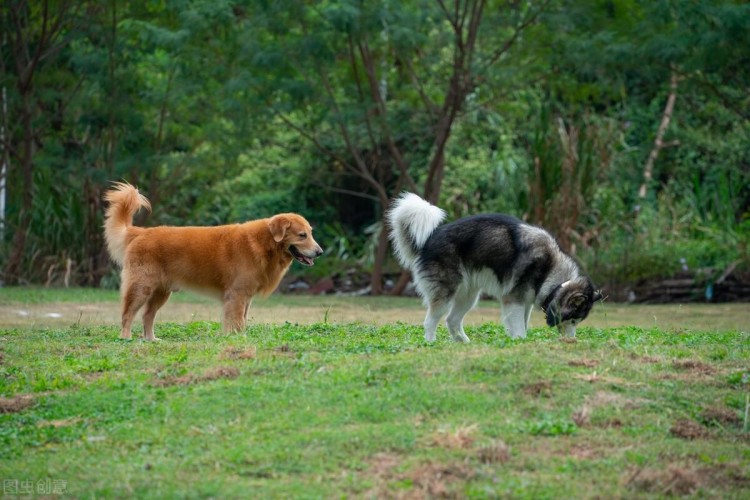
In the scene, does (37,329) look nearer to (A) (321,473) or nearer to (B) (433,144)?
(A) (321,473)

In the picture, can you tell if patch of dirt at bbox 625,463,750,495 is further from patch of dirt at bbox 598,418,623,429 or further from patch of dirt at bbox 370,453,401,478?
patch of dirt at bbox 370,453,401,478

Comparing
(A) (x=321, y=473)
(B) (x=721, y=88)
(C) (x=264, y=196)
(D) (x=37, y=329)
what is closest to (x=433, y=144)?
(C) (x=264, y=196)

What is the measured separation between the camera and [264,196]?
27750 mm

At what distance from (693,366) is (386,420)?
2741 millimetres

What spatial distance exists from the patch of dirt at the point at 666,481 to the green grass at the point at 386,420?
0.04 feet

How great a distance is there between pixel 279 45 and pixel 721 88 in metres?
10.4

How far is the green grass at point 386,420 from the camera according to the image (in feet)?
20.9

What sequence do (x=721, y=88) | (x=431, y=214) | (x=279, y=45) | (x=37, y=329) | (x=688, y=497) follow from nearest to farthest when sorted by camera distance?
(x=688, y=497) < (x=431, y=214) < (x=37, y=329) < (x=279, y=45) < (x=721, y=88)

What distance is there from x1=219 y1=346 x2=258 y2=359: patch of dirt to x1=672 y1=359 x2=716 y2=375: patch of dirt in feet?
11.3

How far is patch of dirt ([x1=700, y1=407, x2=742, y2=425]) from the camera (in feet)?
24.2

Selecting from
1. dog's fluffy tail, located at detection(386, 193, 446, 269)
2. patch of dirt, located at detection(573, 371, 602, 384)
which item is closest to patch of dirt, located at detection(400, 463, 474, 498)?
patch of dirt, located at detection(573, 371, 602, 384)

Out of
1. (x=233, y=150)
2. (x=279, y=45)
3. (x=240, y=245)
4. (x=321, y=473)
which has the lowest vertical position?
(x=321, y=473)

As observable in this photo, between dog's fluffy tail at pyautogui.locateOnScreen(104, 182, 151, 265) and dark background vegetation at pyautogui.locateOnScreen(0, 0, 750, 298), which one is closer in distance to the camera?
dog's fluffy tail at pyautogui.locateOnScreen(104, 182, 151, 265)

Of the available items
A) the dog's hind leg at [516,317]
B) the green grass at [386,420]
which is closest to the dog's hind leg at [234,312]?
the green grass at [386,420]
